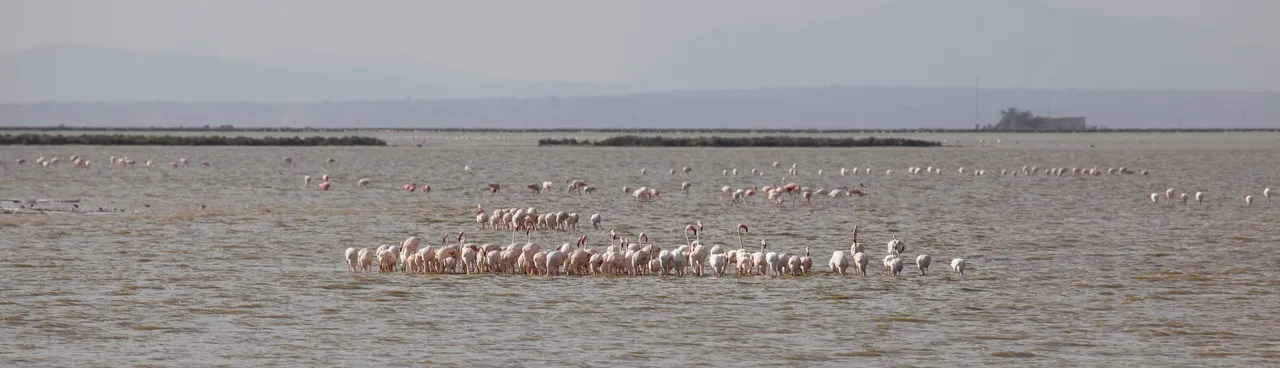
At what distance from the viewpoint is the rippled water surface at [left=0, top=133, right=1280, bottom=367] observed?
1672 centimetres

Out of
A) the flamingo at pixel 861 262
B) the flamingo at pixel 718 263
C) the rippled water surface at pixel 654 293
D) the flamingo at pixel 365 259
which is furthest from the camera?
the flamingo at pixel 365 259

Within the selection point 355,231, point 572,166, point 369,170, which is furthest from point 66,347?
point 572,166

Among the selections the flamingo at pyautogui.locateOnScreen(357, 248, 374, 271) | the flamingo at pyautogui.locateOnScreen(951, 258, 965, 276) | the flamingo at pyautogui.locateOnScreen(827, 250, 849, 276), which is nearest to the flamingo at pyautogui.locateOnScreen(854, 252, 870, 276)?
the flamingo at pyautogui.locateOnScreen(827, 250, 849, 276)

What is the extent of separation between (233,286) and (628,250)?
18.4ft

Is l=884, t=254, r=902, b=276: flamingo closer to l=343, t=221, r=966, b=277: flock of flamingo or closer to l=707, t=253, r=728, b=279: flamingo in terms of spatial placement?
l=343, t=221, r=966, b=277: flock of flamingo

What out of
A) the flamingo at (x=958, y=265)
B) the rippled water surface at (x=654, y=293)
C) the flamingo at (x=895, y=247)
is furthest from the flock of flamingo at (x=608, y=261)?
the flamingo at (x=895, y=247)

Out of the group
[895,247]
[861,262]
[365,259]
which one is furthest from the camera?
[895,247]

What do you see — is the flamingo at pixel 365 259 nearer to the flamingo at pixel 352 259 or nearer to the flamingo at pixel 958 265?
the flamingo at pixel 352 259

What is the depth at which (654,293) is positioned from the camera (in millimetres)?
21359

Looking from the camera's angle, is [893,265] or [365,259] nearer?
[893,265]

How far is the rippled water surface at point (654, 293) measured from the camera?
1672 centimetres

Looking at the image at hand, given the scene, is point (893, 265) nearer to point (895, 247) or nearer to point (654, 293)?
point (895, 247)

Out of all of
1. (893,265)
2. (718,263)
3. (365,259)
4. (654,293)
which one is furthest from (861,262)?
(365,259)

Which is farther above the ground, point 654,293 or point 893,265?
point 893,265
